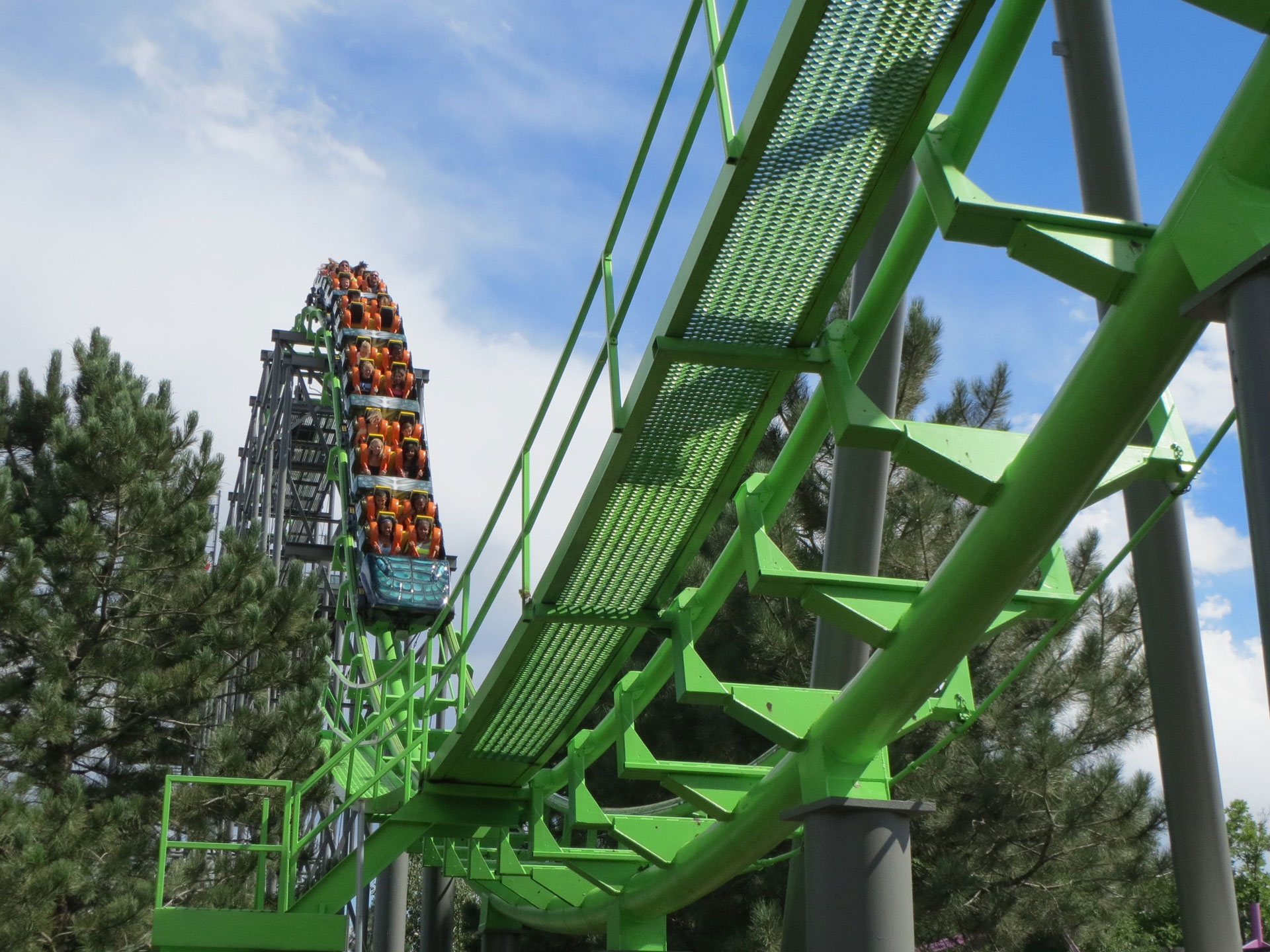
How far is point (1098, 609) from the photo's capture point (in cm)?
1184

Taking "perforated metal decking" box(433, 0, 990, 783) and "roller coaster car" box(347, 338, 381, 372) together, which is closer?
"perforated metal decking" box(433, 0, 990, 783)

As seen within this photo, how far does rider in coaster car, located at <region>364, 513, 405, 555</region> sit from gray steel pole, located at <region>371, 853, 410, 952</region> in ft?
10.6

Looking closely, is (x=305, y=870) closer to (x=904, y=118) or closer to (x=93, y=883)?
(x=93, y=883)

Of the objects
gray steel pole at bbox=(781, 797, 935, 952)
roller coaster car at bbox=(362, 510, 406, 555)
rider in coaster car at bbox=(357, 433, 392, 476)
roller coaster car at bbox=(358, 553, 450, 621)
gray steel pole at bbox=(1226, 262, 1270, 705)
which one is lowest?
gray steel pole at bbox=(781, 797, 935, 952)

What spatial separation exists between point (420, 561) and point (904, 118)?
8229 millimetres

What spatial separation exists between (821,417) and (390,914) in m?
9.57

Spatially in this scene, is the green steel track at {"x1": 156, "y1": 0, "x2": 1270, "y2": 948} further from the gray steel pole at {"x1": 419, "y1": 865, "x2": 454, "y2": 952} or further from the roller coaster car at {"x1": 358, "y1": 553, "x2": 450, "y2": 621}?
the gray steel pole at {"x1": 419, "y1": 865, "x2": 454, "y2": 952}

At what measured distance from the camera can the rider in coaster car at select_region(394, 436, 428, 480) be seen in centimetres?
1292

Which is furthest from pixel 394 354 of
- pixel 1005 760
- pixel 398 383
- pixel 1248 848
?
pixel 1248 848

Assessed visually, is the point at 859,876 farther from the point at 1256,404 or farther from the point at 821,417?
the point at 1256,404

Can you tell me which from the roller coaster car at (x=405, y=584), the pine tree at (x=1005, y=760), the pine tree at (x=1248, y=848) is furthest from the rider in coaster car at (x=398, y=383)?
the pine tree at (x=1248, y=848)

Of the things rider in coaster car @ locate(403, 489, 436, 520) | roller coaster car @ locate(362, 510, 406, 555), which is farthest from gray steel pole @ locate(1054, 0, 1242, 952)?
rider in coaster car @ locate(403, 489, 436, 520)

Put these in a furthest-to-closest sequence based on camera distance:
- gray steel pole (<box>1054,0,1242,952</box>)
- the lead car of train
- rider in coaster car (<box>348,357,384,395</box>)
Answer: rider in coaster car (<box>348,357,384,395</box>) < the lead car of train < gray steel pole (<box>1054,0,1242,952</box>)

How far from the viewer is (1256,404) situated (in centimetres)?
283
